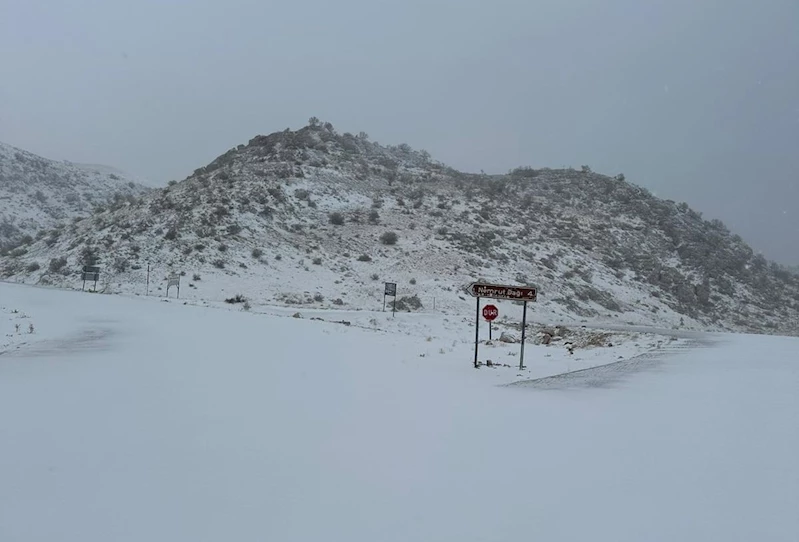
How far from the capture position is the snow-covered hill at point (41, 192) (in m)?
55.4

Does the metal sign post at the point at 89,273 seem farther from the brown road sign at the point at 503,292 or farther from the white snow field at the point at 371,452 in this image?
the brown road sign at the point at 503,292

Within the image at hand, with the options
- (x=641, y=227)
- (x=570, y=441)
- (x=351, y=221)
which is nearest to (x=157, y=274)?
(x=351, y=221)

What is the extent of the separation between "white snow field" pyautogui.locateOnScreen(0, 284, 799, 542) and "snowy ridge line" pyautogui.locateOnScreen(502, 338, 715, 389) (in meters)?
0.18

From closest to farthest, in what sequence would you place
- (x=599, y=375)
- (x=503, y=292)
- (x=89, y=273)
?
(x=599, y=375) < (x=503, y=292) < (x=89, y=273)

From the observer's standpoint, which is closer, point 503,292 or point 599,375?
point 599,375

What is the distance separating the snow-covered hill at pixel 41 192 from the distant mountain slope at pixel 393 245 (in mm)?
18010

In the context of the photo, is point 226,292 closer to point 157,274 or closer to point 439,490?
point 157,274

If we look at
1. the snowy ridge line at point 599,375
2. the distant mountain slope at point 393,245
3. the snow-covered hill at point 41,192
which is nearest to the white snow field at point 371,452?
the snowy ridge line at point 599,375

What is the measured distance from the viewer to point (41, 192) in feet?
207

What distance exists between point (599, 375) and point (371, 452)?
27.5ft

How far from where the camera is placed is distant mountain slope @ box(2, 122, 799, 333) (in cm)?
3509

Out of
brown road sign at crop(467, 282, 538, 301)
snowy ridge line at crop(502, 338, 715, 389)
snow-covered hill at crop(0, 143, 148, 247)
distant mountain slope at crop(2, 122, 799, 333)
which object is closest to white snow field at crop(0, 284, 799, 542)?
snowy ridge line at crop(502, 338, 715, 389)

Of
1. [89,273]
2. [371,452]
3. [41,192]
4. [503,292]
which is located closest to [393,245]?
[89,273]

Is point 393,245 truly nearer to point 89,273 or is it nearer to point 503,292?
point 89,273
